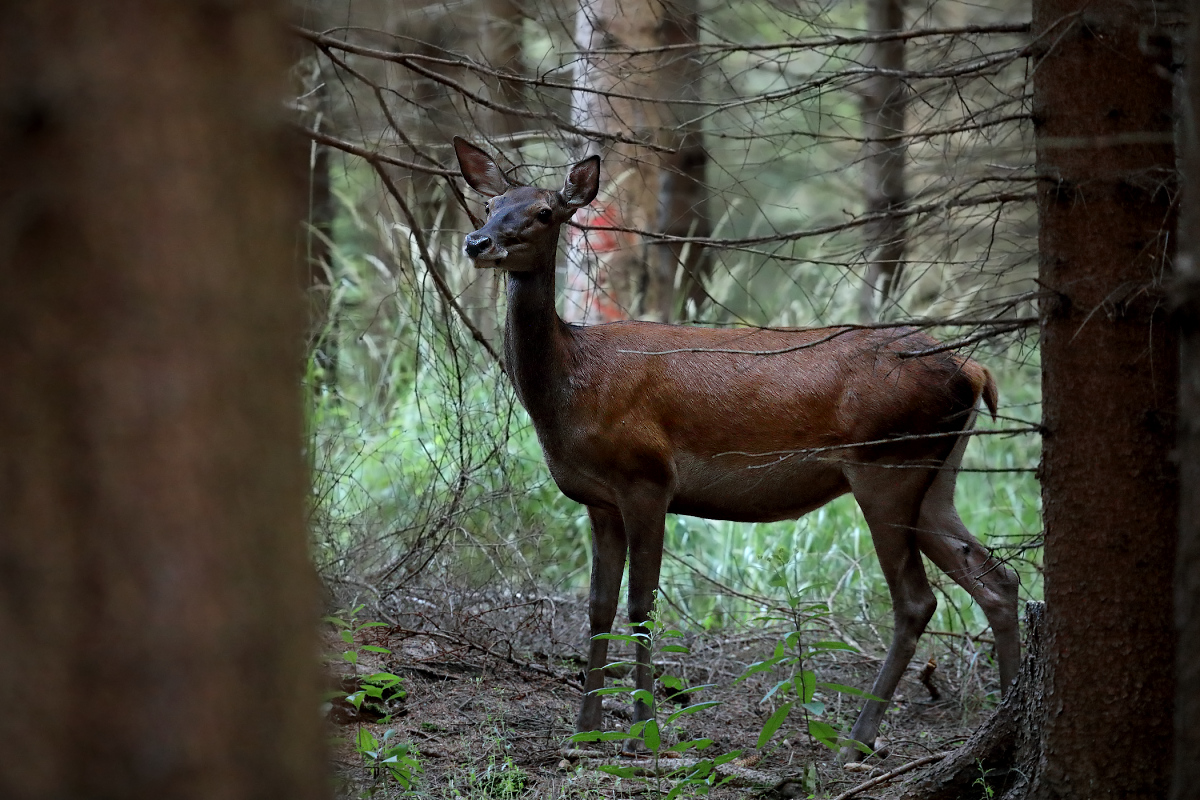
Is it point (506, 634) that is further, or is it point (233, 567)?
point (506, 634)

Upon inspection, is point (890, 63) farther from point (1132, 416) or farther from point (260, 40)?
point (260, 40)

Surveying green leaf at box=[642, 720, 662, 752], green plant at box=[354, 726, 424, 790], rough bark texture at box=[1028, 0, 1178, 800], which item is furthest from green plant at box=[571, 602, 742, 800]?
rough bark texture at box=[1028, 0, 1178, 800]

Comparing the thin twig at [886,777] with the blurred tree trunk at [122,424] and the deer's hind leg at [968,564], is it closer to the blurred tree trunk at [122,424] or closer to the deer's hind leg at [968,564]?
the deer's hind leg at [968,564]

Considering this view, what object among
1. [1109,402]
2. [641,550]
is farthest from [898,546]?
[1109,402]

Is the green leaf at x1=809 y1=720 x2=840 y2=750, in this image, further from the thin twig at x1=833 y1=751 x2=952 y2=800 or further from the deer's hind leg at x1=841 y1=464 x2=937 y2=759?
the deer's hind leg at x1=841 y1=464 x2=937 y2=759

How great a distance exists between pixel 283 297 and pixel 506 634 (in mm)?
4555

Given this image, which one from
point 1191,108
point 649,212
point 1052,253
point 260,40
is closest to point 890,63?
point 649,212

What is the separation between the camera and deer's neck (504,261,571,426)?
5.62m

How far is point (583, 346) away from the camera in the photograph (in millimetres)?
5828

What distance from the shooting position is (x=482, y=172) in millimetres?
5652

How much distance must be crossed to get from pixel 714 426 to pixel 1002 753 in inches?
92.1

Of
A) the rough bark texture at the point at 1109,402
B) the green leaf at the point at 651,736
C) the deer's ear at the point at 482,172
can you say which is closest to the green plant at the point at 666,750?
the green leaf at the point at 651,736

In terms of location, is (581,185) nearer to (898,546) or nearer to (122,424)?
(898,546)

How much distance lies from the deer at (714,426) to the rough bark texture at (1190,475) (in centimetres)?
289
